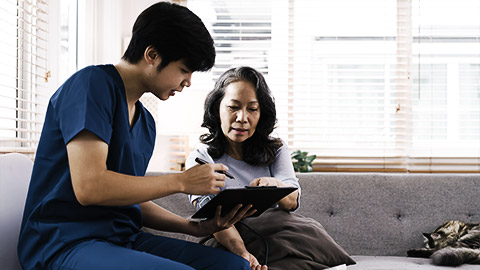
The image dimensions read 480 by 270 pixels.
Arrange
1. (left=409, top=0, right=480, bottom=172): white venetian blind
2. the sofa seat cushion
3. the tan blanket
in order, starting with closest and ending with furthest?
the tan blanket, the sofa seat cushion, (left=409, top=0, right=480, bottom=172): white venetian blind

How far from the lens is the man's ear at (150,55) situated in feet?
4.24

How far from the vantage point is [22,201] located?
4.96ft

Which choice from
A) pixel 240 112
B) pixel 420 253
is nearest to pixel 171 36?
pixel 240 112

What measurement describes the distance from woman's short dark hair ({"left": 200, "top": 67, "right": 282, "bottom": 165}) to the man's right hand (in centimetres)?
71

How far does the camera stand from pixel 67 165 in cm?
122

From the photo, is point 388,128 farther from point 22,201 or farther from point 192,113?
point 22,201

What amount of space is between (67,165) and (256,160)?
89 cm

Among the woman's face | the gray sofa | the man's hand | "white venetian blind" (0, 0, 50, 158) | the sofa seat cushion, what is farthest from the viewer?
the gray sofa

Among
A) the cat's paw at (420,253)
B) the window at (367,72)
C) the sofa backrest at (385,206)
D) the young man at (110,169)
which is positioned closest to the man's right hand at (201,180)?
the young man at (110,169)

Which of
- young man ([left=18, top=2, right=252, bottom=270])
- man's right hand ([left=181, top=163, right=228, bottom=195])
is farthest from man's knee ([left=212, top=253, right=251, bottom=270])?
man's right hand ([left=181, top=163, right=228, bottom=195])

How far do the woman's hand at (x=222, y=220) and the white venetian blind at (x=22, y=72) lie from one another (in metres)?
1.11

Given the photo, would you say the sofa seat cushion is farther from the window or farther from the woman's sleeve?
the window

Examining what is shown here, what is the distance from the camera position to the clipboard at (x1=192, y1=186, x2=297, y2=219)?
1.32 metres

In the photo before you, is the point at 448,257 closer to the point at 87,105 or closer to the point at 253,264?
the point at 253,264
